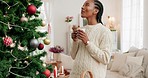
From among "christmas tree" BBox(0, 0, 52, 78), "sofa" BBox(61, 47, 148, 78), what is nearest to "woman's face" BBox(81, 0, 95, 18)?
"christmas tree" BBox(0, 0, 52, 78)

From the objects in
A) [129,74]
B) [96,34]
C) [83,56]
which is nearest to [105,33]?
[96,34]

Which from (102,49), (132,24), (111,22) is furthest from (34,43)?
(111,22)

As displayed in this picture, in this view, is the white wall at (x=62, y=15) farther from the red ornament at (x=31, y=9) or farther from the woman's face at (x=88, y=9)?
→ the red ornament at (x=31, y=9)

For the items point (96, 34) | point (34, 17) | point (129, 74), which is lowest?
point (129, 74)

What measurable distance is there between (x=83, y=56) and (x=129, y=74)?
2.77 meters

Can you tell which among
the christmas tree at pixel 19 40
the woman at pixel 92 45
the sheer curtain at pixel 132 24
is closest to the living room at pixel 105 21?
the sheer curtain at pixel 132 24

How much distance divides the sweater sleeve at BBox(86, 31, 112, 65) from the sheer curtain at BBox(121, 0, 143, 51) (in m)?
4.71

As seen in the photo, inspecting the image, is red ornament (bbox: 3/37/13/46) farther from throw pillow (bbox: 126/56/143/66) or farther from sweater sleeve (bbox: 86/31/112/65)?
throw pillow (bbox: 126/56/143/66)

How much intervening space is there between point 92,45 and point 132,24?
533 centimetres

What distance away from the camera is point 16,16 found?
1.23 metres

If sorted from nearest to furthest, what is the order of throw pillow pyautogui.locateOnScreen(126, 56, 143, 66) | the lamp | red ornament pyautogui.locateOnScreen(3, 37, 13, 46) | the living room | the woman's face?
red ornament pyautogui.locateOnScreen(3, 37, 13, 46) → the woman's face → throw pillow pyautogui.locateOnScreen(126, 56, 143, 66) → the living room → the lamp

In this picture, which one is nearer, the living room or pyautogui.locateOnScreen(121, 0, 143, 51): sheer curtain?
pyautogui.locateOnScreen(121, 0, 143, 51): sheer curtain

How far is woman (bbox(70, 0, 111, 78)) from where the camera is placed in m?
1.71

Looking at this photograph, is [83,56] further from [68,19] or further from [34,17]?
[68,19]
